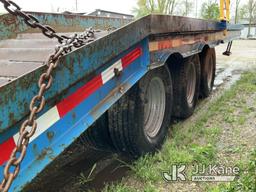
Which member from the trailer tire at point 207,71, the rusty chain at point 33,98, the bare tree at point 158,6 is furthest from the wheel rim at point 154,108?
the bare tree at point 158,6

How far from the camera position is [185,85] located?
4.04 metres

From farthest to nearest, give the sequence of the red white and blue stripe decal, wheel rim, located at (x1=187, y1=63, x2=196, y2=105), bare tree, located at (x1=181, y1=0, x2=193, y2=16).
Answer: bare tree, located at (x1=181, y1=0, x2=193, y2=16) < wheel rim, located at (x1=187, y1=63, x2=196, y2=105) < the red white and blue stripe decal

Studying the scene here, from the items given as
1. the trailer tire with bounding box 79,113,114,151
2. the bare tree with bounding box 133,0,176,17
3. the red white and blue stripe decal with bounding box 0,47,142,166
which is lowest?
the trailer tire with bounding box 79,113,114,151

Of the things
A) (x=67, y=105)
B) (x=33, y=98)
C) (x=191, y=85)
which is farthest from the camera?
(x=191, y=85)

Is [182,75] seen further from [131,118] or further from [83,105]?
[83,105]

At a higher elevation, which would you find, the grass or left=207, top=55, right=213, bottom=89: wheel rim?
left=207, top=55, right=213, bottom=89: wheel rim

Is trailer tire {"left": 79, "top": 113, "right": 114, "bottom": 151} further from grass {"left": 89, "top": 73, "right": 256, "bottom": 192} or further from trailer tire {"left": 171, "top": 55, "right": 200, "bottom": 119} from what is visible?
trailer tire {"left": 171, "top": 55, "right": 200, "bottom": 119}

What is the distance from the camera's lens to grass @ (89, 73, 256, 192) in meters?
2.61

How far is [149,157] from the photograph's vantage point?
3070mm

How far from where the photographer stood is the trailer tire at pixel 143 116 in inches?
111

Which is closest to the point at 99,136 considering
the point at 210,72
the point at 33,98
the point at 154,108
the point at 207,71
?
the point at 154,108

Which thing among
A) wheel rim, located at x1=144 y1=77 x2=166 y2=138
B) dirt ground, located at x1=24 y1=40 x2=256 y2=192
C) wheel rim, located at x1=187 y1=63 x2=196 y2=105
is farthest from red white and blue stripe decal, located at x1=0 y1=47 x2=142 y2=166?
wheel rim, located at x1=187 y1=63 x2=196 y2=105

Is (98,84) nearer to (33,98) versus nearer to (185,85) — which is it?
(33,98)

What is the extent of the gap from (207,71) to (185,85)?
160 cm
